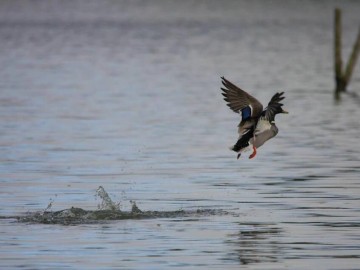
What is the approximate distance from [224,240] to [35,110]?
1748cm

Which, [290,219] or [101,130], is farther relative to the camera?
[101,130]

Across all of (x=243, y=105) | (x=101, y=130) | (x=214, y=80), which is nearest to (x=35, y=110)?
(x=101, y=130)

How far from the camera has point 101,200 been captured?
18.2 m

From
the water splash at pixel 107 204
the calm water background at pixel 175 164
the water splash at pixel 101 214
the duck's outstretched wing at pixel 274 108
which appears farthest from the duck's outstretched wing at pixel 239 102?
the water splash at pixel 107 204

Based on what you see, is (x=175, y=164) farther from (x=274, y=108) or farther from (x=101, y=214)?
(x=274, y=108)

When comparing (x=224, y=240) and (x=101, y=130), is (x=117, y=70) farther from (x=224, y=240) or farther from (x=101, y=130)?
(x=224, y=240)

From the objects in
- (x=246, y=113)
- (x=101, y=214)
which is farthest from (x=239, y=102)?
(x=101, y=214)

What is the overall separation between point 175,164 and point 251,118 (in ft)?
19.6

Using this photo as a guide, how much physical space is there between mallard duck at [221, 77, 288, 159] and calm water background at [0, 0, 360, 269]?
911 mm

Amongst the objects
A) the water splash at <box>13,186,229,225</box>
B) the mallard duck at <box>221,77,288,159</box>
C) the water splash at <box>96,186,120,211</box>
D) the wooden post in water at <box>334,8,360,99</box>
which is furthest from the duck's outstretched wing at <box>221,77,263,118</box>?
the wooden post in water at <box>334,8,360,99</box>

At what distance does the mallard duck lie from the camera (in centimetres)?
1612

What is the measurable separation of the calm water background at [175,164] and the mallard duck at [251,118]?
2.99ft

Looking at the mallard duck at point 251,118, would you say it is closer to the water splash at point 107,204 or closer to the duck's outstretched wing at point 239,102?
the duck's outstretched wing at point 239,102

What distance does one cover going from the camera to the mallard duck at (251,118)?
16125mm
